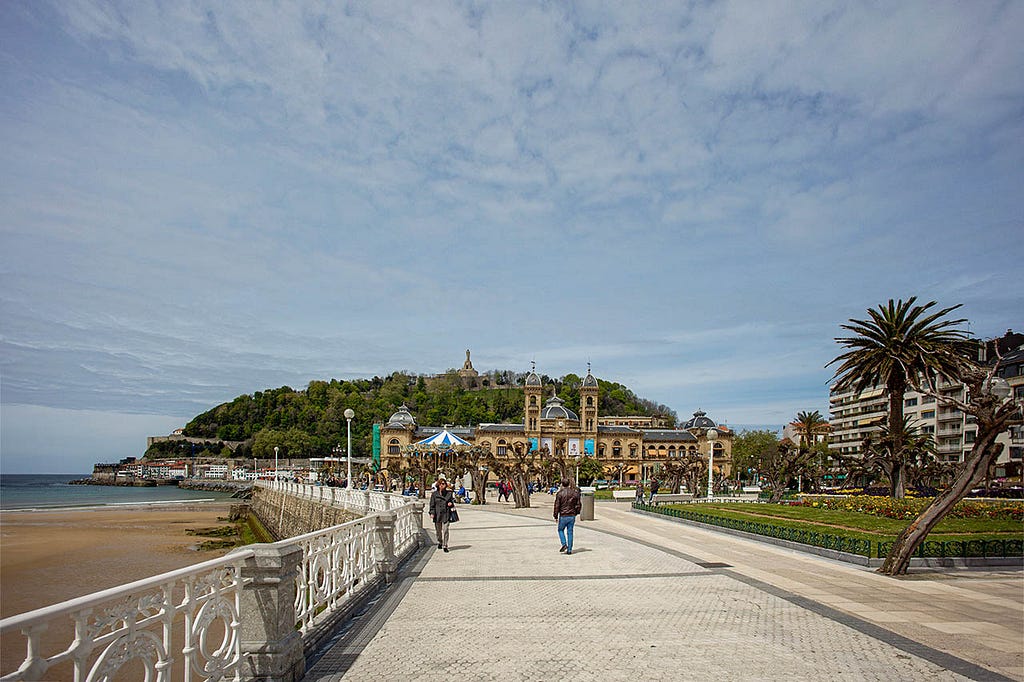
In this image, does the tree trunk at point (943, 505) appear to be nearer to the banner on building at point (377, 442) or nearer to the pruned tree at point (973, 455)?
the pruned tree at point (973, 455)

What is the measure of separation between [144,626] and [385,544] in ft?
24.6

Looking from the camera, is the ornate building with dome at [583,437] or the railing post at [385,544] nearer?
the railing post at [385,544]

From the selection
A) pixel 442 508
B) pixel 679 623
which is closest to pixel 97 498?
pixel 442 508

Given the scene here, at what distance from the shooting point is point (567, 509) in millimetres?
15594

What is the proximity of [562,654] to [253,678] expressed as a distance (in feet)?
10.0

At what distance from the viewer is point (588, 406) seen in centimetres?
10369

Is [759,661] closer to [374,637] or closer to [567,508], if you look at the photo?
[374,637]

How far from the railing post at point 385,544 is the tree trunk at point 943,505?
29.8ft

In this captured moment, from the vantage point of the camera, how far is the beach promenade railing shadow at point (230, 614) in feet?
12.8

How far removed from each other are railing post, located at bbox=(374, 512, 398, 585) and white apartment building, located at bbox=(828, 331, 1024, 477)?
33414 mm

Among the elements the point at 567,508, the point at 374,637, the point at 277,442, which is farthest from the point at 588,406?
the point at 374,637

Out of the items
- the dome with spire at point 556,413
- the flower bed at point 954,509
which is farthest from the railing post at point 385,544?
the dome with spire at point 556,413

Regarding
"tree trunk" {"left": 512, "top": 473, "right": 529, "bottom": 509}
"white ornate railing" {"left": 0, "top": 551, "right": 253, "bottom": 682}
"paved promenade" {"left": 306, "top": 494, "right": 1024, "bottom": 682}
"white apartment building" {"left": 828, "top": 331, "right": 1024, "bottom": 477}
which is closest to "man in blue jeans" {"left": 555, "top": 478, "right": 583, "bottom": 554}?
"paved promenade" {"left": 306, "top": 494, "right": 1024, "bottom": 682}

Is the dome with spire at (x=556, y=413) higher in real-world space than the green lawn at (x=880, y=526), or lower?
higher
